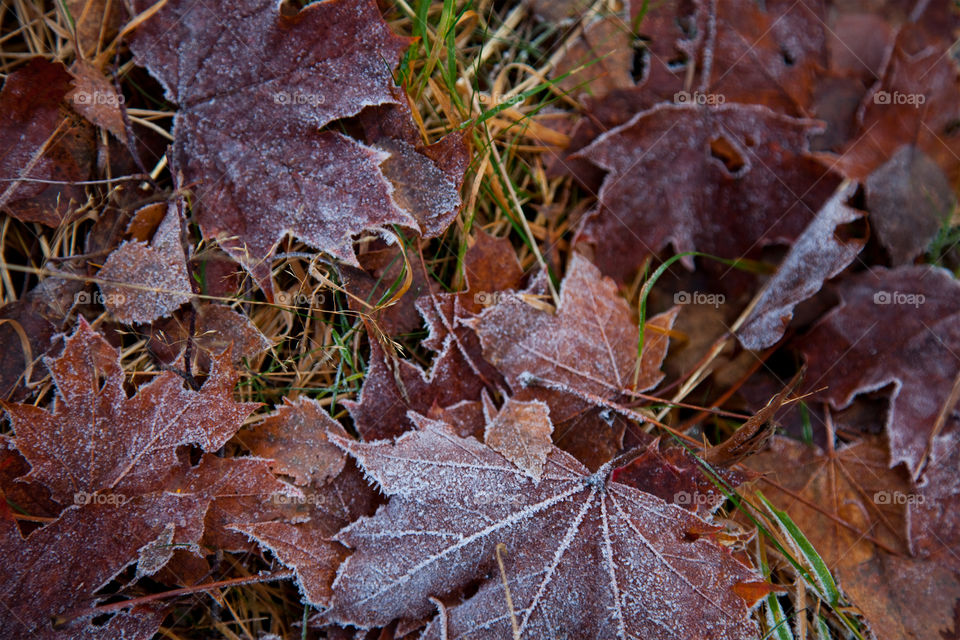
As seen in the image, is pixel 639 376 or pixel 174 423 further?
pixel 639 376

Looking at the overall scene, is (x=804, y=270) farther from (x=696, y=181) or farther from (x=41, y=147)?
(x=41, y=147)

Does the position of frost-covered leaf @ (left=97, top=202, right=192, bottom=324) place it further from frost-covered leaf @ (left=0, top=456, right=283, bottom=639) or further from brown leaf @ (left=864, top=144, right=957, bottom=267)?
brown leaf @ (left=864, top=144, right=957, bottom=267)

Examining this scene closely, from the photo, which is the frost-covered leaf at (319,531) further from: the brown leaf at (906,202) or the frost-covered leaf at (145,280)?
the brown leaf at (906,202)

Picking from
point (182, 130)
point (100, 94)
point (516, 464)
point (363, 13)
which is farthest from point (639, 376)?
point (100, 94)

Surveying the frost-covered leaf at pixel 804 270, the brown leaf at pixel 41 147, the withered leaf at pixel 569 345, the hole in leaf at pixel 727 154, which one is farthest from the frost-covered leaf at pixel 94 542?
the hole in leaf at pixel 727 154

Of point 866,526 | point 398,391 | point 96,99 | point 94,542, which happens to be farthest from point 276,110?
point 866,526

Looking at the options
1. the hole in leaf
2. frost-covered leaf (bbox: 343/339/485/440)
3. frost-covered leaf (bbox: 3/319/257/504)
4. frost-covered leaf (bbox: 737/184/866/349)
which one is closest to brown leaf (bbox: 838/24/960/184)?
frost-covered leaf (bbox: 737/184/866/349)

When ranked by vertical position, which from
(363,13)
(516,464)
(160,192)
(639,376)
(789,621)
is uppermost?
(363,13)

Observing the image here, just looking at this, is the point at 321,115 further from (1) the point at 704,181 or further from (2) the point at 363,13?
(1) the point at 704,181
